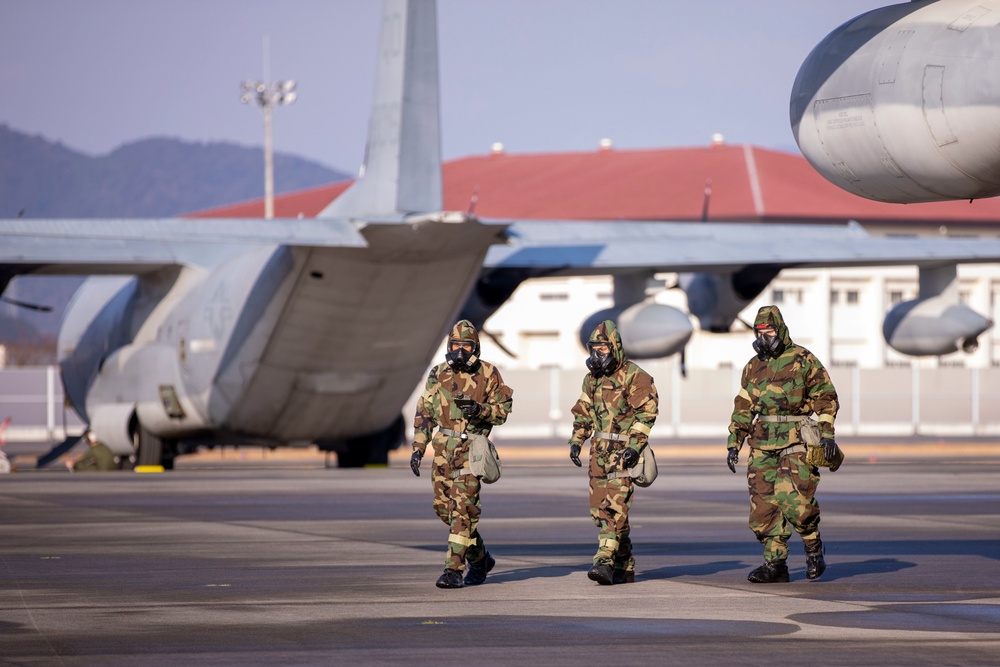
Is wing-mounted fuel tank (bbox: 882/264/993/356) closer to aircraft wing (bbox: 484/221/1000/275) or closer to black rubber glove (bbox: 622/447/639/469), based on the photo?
aircraft wing (bbox: 484/221/1000/275)

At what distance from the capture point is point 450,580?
1094 centimetres

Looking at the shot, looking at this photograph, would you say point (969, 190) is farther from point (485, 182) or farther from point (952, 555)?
point (485, 182)

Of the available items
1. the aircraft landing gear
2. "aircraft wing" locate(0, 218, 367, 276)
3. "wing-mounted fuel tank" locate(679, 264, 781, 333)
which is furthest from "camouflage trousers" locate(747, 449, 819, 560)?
the aircraft landing gear

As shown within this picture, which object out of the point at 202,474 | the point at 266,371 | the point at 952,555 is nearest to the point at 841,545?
the point at 952,555

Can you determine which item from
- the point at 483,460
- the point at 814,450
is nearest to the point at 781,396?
the point at 814,450

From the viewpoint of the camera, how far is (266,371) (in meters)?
25.3

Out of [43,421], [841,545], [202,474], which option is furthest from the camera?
[43,421]

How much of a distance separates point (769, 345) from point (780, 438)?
0.68m

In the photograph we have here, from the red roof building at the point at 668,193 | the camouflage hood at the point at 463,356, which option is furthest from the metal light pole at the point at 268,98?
the camouflage hood at the point at 463,356

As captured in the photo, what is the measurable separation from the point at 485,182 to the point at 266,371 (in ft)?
177

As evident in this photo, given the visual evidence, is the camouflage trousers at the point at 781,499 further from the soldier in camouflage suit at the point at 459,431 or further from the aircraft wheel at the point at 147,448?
the aircraft wheel at the point at 147,448

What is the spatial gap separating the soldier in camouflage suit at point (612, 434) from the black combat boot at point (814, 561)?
1.26 metres

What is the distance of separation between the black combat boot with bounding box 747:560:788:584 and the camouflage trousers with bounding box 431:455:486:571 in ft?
6.41

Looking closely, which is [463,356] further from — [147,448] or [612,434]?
[147,448]
